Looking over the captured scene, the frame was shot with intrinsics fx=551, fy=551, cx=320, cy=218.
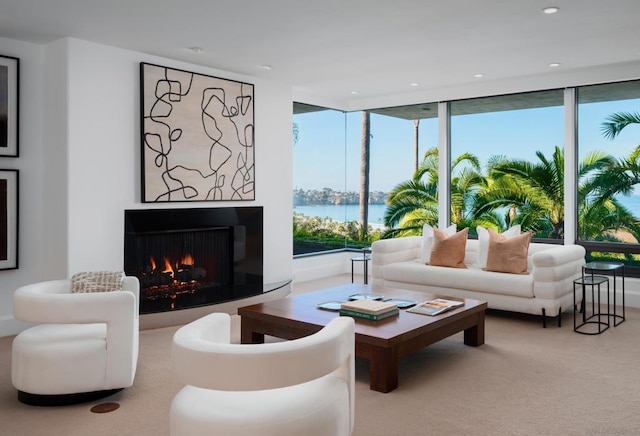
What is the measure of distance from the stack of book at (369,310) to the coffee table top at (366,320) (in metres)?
0.04

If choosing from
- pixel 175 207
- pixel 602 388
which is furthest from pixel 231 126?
pixel 602 388

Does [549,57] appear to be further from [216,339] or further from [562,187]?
[216,339]

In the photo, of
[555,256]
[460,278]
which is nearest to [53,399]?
[460,278]

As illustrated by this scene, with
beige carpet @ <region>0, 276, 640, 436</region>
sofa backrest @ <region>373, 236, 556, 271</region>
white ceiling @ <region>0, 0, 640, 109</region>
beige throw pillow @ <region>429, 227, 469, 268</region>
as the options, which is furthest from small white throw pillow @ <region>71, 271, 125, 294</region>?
beige throw pillow @ <region>429, 227, 469, 268</region>

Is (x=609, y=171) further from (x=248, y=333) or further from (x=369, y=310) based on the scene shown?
(x=248, y=333)

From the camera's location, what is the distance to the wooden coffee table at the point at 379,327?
3457 mm

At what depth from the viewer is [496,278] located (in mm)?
5387

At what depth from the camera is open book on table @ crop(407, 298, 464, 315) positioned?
13.4ft

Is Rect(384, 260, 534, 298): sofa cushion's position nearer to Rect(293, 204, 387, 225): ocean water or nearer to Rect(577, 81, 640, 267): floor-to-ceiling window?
Rect(577, 81, 640, 267): floor-to-ceiling window

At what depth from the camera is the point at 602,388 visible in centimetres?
349

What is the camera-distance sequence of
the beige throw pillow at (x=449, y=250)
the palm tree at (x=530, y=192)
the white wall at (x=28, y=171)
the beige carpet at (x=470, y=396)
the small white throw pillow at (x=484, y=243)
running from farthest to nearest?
1. the palm tree at (x=530, y=192)
2. the beige throw pillow at (x=449, y=250)
3. the small white throw pillow at (x=484, y=243)
4. the white wall at (x=28, y=171)
5. the beige carpet at (x=470, y=396)

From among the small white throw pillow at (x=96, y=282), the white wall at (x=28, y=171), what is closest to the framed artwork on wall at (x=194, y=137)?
the white wall at (x=28, y=171)

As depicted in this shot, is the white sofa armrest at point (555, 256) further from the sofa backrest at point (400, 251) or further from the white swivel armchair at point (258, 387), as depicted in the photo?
the white swivel armchair at point (258, 387)

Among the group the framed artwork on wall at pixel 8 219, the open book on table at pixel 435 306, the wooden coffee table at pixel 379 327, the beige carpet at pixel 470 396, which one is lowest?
the beige carpet at pixel 470 396
